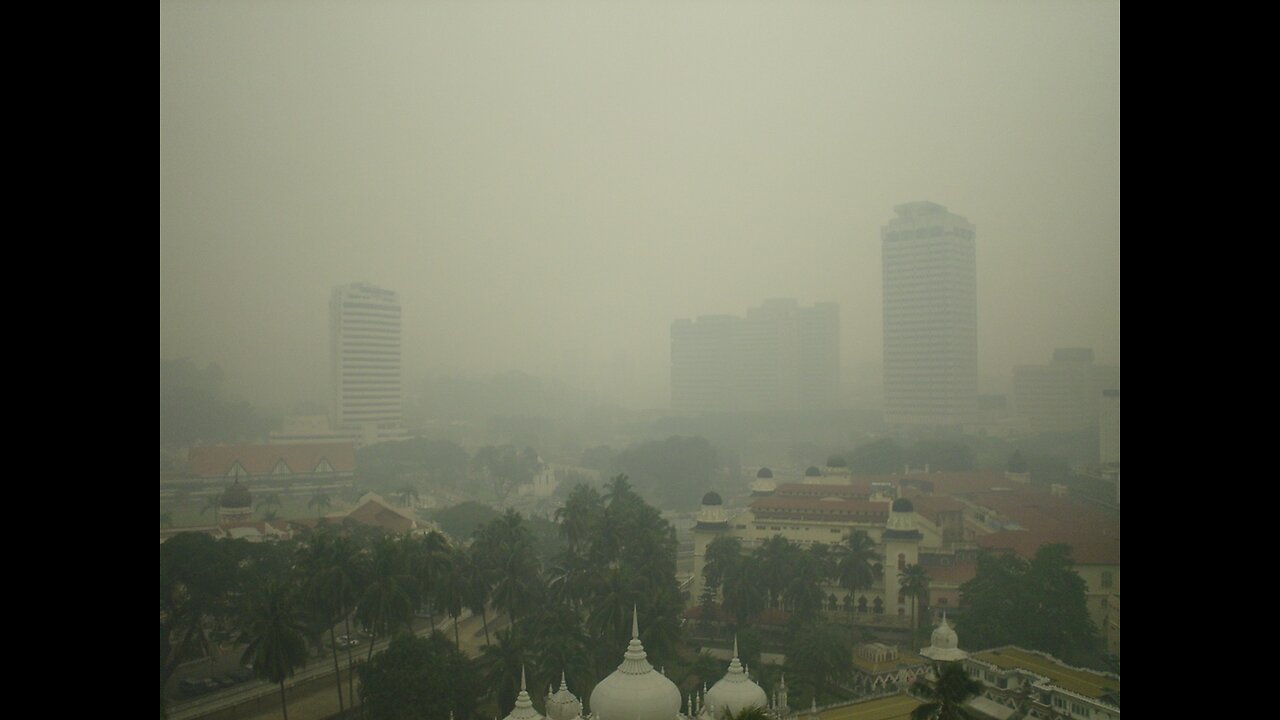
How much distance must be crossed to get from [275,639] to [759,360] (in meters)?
18.9

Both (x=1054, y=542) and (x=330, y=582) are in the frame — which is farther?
(x=1054, y=542)

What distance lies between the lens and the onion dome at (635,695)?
7.00m

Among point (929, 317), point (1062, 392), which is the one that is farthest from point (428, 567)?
point (929, 317)

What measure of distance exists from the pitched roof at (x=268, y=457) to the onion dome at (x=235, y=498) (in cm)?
191

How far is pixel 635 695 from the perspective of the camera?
704 centimetres

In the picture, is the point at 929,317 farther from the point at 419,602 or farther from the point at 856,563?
the point at 419,602

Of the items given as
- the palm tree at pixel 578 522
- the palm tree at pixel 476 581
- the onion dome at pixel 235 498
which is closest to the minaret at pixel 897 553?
the palm tree at pixel 578 522

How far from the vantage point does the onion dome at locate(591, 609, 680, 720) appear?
7.00 metres

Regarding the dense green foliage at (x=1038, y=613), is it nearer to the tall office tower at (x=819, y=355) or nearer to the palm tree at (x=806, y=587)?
the palm tree at (x=806, y=587)

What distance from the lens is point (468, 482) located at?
23.1m
